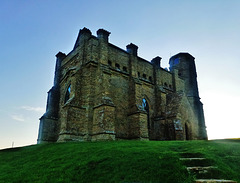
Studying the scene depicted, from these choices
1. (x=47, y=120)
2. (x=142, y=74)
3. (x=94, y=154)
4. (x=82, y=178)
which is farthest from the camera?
(x=142, y=74)

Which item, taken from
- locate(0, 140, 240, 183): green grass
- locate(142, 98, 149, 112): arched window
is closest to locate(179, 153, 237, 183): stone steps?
locate(0, 140, 240, 183): green grass

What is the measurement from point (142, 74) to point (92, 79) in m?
7.78

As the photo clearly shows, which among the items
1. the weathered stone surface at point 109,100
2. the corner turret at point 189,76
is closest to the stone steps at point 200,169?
the weathered stone surface at point 109,100

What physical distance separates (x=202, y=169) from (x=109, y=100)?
35.9 ft

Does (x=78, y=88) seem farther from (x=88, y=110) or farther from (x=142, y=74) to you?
(x=142, y=74)

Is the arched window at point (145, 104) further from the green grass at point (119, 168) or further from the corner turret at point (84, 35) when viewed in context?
the green grass at point (119, 168)

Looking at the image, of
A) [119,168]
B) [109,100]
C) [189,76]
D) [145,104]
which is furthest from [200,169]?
[189,76]

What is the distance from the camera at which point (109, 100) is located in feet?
54.9

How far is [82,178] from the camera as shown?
6953 millimetres

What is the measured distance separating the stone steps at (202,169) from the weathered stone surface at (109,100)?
8.54 m

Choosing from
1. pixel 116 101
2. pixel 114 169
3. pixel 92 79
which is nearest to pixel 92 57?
pixel 92 79

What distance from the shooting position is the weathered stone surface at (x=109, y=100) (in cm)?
1606

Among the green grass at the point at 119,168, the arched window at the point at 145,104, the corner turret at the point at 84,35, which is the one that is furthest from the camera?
the arched window at the point at 145,104

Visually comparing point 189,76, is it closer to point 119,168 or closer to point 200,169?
point 200,169
